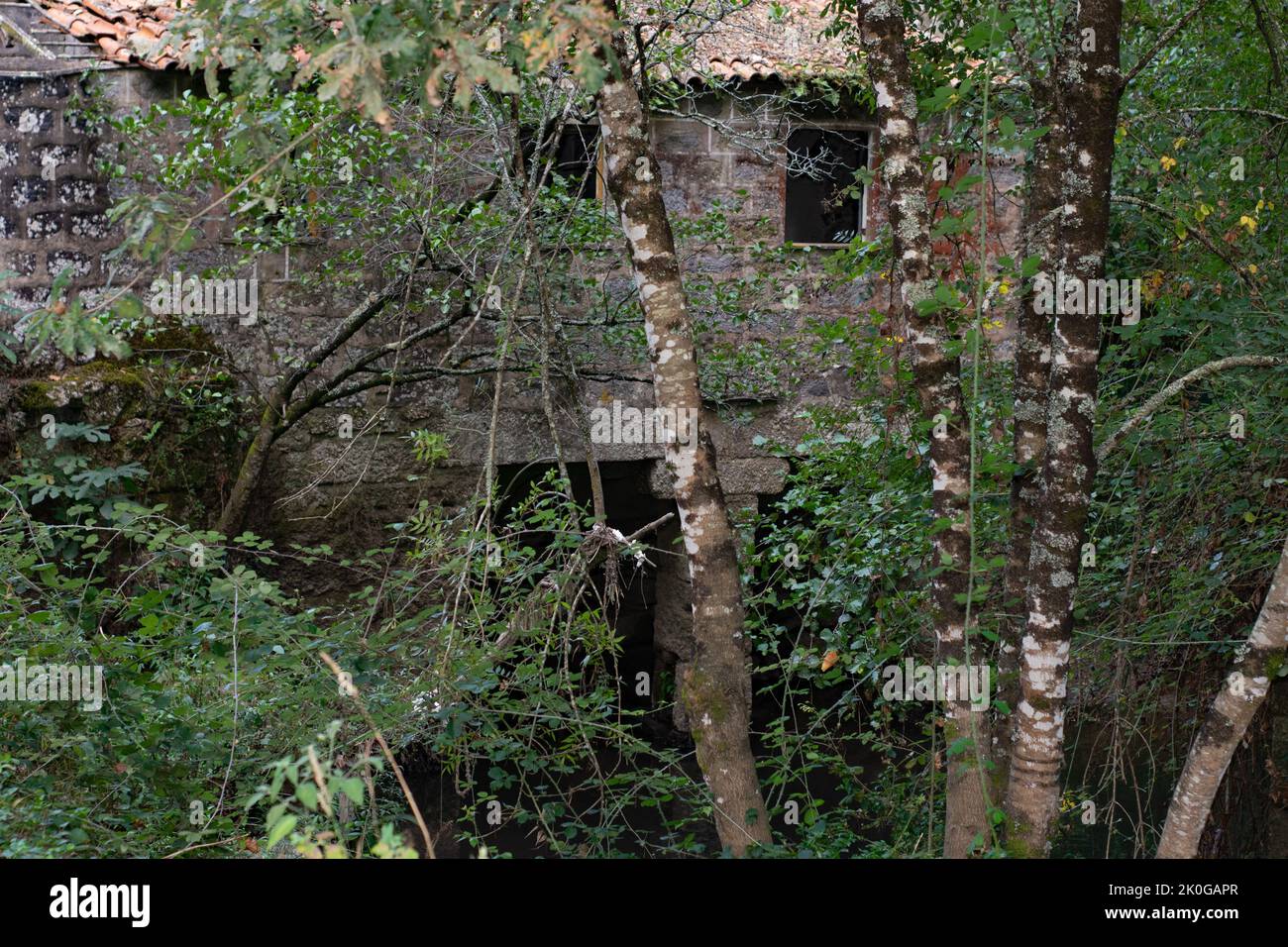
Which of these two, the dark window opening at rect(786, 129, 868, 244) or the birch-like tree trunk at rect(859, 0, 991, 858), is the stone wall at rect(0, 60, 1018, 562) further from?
the birch-like tree trunk at rect(859, 0, 991, 858)

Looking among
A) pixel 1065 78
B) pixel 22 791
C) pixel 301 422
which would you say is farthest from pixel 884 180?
pixel 301 422

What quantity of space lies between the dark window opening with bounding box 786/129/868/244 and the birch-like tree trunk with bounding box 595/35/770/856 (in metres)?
3.74

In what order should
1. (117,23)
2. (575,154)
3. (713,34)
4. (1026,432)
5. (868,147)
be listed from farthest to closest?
(868,147), (575,154), (713,34), (117,23), (1026,432)

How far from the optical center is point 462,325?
22.0 feet

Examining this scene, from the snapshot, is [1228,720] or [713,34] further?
[713,34]

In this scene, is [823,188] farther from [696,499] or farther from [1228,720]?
[1228,720]

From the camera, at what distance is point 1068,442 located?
133 inches

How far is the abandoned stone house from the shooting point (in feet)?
20.6

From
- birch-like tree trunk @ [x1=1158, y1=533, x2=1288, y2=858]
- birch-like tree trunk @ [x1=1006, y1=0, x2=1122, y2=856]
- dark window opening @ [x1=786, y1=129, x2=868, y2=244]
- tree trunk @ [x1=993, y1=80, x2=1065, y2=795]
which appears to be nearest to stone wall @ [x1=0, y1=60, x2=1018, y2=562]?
dark window opening @ [x1=786, y1=129, x2=868, y2=244]

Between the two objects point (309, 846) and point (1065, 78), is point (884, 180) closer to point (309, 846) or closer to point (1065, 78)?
point (1065, 78)

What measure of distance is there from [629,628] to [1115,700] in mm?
5579

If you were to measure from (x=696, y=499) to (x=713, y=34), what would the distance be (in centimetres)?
402

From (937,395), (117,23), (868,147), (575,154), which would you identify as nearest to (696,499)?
(937,395)

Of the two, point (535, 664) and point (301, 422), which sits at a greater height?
point (301, 422)
